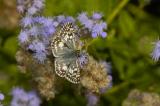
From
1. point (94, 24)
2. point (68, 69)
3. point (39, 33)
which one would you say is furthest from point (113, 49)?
point (68, 69)

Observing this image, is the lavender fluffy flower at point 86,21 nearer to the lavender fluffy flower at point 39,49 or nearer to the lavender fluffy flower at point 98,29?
the lavender fluffy flower at point 98,29

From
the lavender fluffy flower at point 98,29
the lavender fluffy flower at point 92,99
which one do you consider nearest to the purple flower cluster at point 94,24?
the lavender fluffy flower at point 98,29

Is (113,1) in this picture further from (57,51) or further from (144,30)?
(57,51)

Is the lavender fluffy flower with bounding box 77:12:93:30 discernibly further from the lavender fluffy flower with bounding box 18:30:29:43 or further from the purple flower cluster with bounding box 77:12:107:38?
the lavender fluffy flower with bounding box 18:30:29:43

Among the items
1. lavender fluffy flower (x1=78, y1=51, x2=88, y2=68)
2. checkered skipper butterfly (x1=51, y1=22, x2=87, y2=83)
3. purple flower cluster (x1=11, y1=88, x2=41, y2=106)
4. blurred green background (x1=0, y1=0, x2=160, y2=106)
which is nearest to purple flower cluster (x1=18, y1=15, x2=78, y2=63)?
checkered skipper butterfly (x1=51, y1=22, x2=87, y2=83)

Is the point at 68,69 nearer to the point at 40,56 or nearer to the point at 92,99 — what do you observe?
the point at 40,56

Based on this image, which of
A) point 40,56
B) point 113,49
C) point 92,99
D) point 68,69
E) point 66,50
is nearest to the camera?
point 68,69
